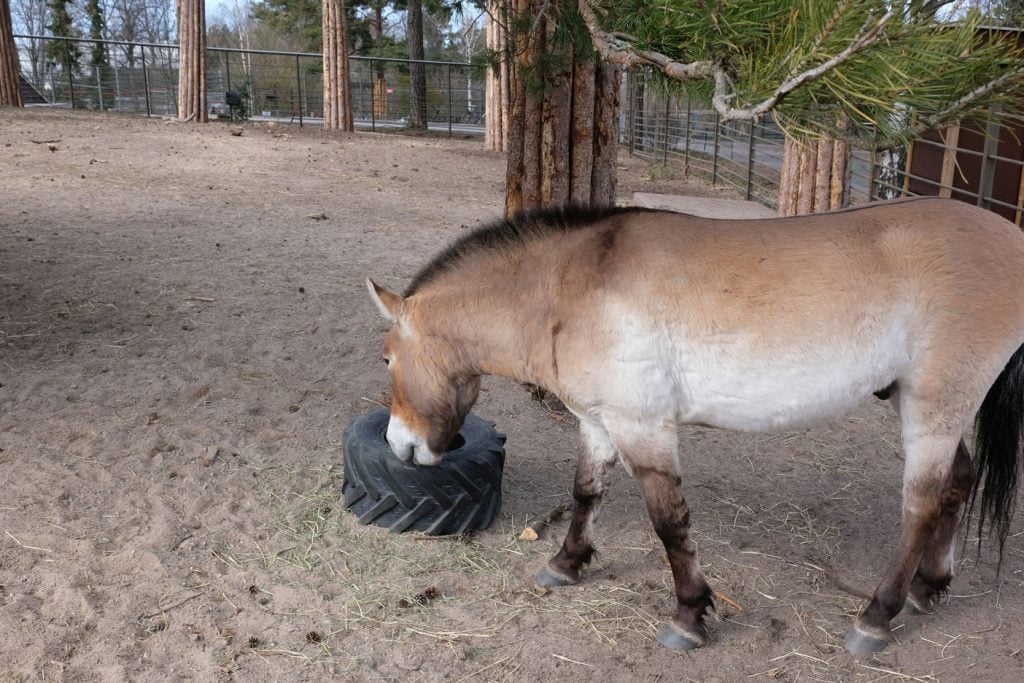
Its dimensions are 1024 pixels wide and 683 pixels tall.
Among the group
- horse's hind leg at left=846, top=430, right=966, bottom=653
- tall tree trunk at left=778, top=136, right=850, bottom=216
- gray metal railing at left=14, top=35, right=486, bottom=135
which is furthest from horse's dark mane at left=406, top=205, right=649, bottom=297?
gray metal railing at left=14, top=35, right=486, bottom=135

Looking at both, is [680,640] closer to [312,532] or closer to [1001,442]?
[1001,442]

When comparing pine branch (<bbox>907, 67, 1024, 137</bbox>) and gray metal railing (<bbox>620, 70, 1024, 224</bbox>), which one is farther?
gray metal railing (<bbox>620, 70, 1024, 224</bbox>)

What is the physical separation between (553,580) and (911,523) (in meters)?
1.38

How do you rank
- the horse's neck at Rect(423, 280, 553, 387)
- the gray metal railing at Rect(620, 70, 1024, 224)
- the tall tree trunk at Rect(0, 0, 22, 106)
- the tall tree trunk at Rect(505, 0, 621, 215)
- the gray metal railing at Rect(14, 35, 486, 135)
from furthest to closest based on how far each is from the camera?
the gray metal railing at Rect(14, 35, 486, 135), the tall tree trunk at Rect(0, 0, 22, 106), the gray metal railing at Rect(620, 70, 1024, 224), the tall tree trunk at Rect(505, 0, 621, 215), the horse's neck at Rect(423, 280, 553, 387)

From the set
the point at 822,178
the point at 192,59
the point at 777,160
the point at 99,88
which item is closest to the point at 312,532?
the point at 822,178

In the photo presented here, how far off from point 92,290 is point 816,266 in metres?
5.55

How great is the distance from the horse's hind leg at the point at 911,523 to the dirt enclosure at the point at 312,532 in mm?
85

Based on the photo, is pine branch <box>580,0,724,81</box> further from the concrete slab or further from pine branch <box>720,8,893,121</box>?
the concrete slab

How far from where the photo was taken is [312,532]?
3.83 m

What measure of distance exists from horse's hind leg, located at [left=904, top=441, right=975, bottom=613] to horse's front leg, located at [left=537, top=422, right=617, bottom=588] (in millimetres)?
1272

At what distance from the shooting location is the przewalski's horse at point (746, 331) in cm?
296

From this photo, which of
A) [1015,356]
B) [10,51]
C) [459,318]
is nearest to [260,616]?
[459,318]

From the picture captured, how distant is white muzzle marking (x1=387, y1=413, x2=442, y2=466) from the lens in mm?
3436

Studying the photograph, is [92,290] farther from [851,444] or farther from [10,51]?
[10,51]
